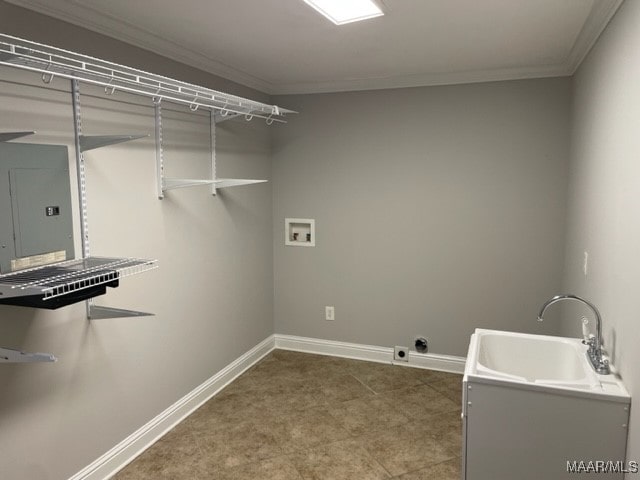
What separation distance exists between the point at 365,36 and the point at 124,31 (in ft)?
3.96

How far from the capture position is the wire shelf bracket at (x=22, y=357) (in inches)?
64.3

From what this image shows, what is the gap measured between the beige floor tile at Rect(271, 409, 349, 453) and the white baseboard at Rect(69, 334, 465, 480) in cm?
59

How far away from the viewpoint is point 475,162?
3.54m

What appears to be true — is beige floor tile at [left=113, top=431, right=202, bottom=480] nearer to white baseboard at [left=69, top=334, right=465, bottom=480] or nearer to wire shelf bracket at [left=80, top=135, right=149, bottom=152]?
white baseboard at [left=69, top=334, right=465, bottom=480]

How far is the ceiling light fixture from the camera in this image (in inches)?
79.7

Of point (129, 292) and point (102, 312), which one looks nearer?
point (102, 312)

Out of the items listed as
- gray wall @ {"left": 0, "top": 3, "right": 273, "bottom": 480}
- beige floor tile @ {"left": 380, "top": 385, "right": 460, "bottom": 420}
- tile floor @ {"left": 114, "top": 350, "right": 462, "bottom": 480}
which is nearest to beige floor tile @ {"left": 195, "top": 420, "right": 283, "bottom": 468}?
tile floor @ {"left": 114, "top": 350, "right": 462, "bottom": 480}

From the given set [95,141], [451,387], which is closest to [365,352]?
[451,387]

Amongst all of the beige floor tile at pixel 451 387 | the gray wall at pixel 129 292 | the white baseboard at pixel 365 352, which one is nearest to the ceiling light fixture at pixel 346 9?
the gray wall at pixel 129 292

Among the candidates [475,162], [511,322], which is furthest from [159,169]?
[511,322]

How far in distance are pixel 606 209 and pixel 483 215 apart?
1.47m

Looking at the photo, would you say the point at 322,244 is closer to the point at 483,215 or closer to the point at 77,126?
the point at 483,215

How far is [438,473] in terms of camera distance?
249 cm

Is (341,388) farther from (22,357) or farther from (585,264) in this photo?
(22,357)
